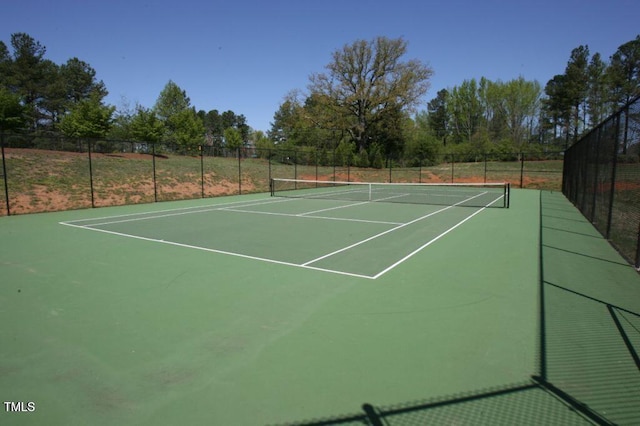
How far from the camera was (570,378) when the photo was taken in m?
3.11

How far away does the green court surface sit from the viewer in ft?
9.09

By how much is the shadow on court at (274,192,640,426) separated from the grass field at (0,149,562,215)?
16421 mm

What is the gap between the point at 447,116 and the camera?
75.1 metres

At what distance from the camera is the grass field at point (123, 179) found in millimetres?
17320

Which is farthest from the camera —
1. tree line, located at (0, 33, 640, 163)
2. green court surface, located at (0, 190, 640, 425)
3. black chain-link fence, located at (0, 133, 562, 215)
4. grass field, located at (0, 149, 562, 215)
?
tree line, located at (0, 33, 640, 163)

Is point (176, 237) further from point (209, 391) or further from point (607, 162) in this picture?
point (607, 162)

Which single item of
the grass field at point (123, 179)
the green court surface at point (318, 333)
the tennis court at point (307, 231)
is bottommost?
the green court surface at point (318, 333)

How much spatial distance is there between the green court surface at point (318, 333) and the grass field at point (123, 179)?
10.5 meters

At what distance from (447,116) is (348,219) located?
228ft

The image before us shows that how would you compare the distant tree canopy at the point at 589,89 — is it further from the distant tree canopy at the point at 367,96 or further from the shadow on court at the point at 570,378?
the shadow on court at the point at 570,378

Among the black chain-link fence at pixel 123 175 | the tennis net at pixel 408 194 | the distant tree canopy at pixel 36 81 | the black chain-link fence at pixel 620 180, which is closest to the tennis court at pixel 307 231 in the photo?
the tennis net at pixel 408 194

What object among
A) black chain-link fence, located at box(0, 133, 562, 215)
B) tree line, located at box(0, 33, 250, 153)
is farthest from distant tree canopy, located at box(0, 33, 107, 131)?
black chain-link fence, located at box(0, 133, 562, 215)

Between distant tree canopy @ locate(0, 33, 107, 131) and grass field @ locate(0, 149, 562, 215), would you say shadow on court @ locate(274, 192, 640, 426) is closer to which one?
grass field @ locate(0, 149, 562, 215)

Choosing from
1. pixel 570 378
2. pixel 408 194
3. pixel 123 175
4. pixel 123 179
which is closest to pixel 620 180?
pixel 570 378
